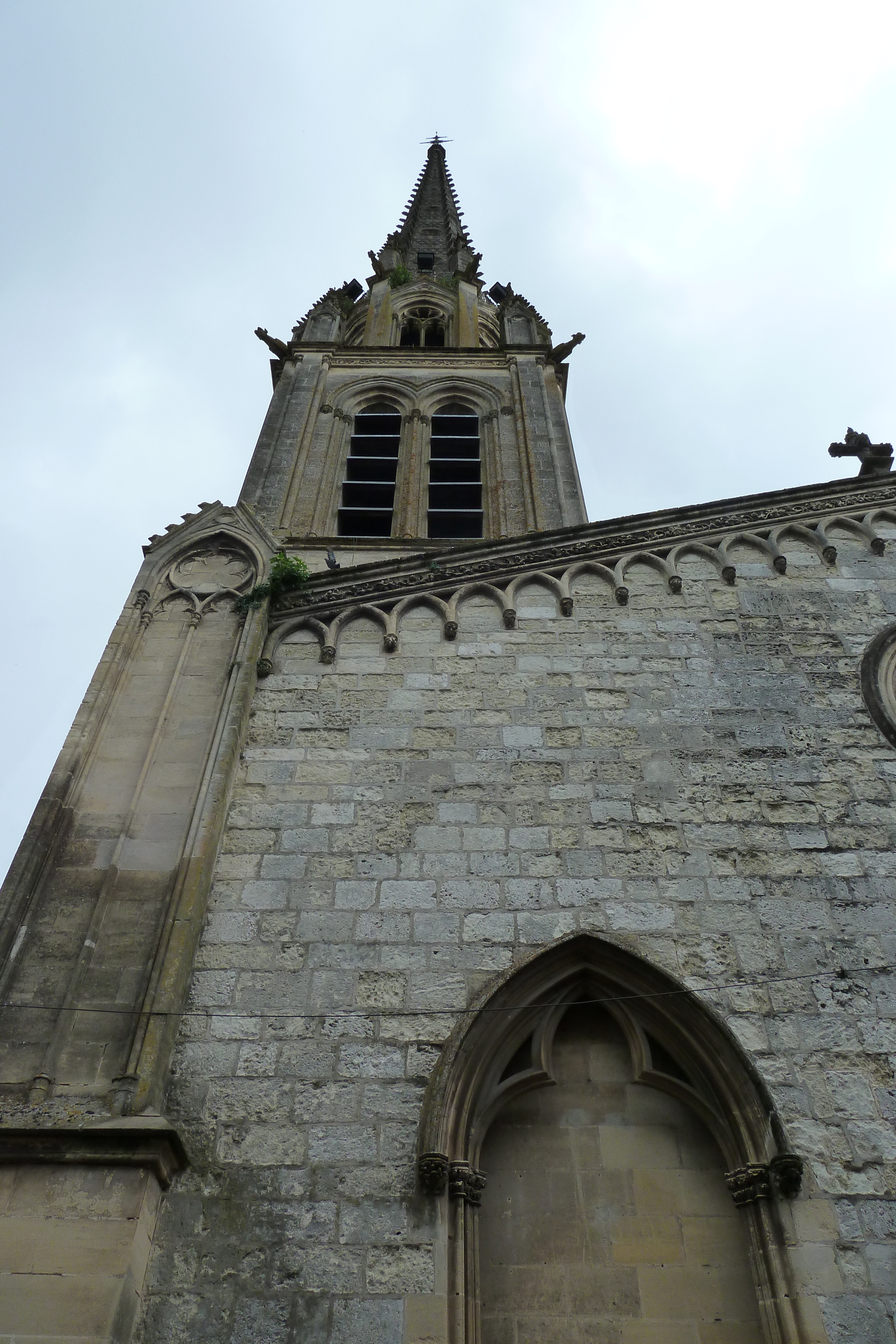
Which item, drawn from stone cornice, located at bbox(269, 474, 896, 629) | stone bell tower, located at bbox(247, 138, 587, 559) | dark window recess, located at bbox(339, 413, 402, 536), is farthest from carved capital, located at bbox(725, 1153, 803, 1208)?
dark window recess, located at bbox(339, 413, 402, 536)

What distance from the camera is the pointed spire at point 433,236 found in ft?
99.5

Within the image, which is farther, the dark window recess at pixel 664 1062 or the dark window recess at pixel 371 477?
the dark window recess at pixel 371 477

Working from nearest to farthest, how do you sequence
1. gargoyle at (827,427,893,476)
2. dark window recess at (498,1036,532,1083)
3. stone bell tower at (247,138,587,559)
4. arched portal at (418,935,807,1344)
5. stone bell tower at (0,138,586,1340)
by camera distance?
stone bell tower at (0,138,586,1340) → arched portal at (418,935,807,1344) → dark window recess at (498,1036,532,1083) → gargoyle at (827,427,893,476) → stone bell tower at (247,138,587,559)

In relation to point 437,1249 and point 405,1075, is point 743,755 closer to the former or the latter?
point 405,1075

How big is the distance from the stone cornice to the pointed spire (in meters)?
18.4

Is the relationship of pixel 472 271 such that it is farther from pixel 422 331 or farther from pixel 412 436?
pixel 412 436

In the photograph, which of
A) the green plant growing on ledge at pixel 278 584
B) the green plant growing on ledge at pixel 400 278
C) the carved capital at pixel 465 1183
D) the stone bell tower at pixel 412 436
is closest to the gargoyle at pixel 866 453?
the stone bell tower at pixel 412 436

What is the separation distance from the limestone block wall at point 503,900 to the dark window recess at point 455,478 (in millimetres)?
7329

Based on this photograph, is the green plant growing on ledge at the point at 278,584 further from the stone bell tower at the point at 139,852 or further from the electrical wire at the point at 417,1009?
the electrical wire at the point at 417,1009

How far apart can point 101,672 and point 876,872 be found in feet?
21.6

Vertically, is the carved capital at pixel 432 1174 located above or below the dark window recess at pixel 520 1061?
below

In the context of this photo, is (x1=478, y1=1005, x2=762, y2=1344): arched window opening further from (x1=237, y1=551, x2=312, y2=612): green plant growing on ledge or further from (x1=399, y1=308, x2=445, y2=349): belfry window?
(x1=399, y1=308, x2=445, y2=349): belfry window

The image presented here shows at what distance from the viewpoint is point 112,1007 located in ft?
22.2

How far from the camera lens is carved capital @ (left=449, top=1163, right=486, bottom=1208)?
6238 mm
